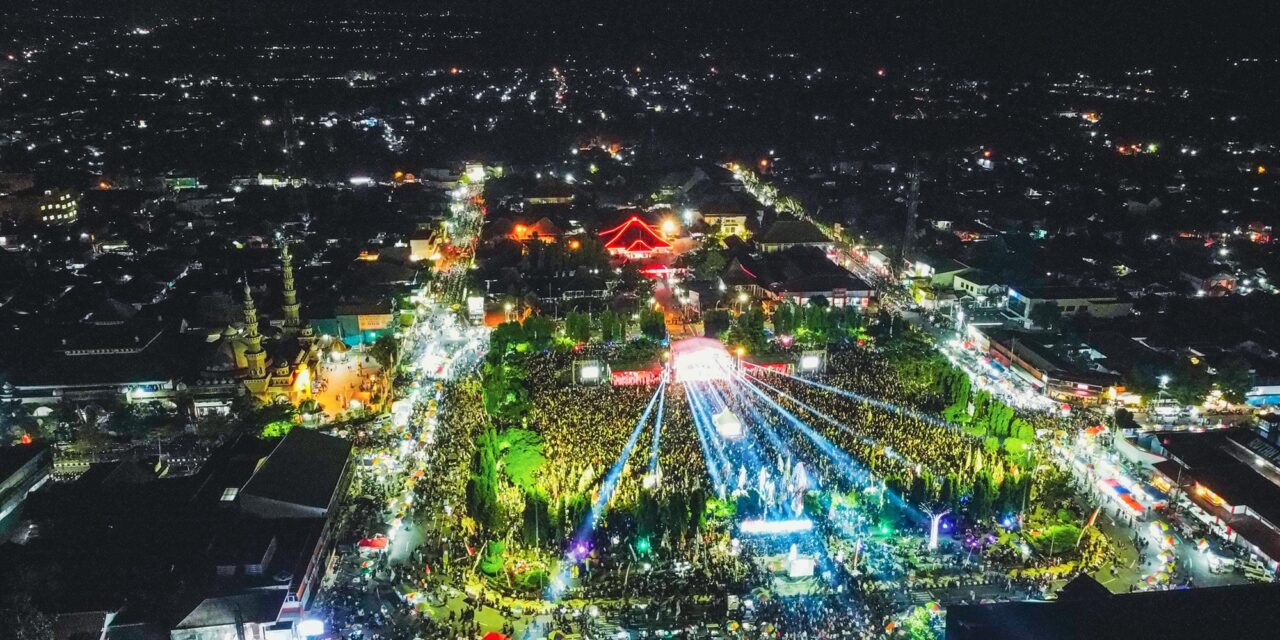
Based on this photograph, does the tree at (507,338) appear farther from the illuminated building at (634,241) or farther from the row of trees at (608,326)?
the illuminated building at (634,241)

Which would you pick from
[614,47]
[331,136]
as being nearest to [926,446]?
[331,136]

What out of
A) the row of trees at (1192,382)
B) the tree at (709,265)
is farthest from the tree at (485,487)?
the tree at (709,265)

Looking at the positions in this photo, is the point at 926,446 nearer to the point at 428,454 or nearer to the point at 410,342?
the point at 428,454

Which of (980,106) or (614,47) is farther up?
(614,47)

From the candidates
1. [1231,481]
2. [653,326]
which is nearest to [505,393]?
[653,326]

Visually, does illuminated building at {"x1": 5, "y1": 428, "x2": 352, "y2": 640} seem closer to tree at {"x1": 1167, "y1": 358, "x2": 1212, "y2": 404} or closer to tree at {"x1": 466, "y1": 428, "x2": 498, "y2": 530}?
tree at {"x1": 466, "y1": 428, "x2": 498, "y2": 530}

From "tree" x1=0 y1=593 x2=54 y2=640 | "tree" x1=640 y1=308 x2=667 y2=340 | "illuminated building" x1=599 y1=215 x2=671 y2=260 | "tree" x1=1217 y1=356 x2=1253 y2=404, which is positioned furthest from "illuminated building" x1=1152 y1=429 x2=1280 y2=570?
"illuminated building" x1=599 y1=215 x2=671 y2=260
